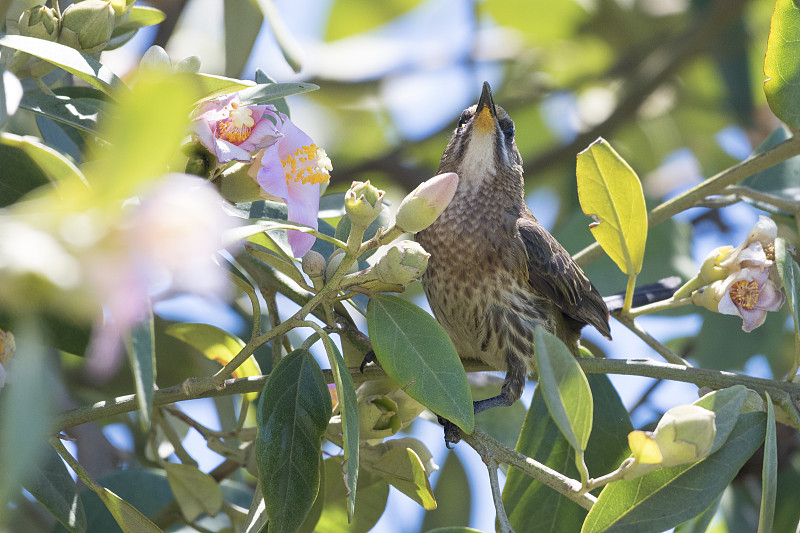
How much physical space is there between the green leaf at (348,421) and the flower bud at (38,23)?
2.66 ft

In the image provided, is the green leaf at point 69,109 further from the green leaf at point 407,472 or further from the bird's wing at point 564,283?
the bird's wing at point 564,283

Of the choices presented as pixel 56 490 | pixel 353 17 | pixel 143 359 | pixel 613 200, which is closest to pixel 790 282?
pixel 613 200

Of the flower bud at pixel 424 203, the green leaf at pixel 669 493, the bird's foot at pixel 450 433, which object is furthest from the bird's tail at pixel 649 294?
the flower bud at pixel 424 203

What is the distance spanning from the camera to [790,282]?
1.89m

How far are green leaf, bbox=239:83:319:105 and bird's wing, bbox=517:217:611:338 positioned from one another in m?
1.23

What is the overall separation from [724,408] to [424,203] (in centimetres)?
60

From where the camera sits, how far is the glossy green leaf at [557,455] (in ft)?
6.57

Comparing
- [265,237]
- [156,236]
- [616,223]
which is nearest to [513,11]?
[616,223]


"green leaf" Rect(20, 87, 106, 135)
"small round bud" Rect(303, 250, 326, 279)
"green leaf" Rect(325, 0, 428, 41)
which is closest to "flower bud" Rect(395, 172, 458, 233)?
"small round bud" Rect(303, 250, 326, 279)

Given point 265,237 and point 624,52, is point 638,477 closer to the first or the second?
point 265,237

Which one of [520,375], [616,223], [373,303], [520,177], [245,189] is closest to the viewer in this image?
[373,303]

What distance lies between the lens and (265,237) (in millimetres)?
1711

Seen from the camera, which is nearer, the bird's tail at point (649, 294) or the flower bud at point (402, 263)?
the flower bud at point (402, 263)

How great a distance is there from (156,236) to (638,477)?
0.98 meters
